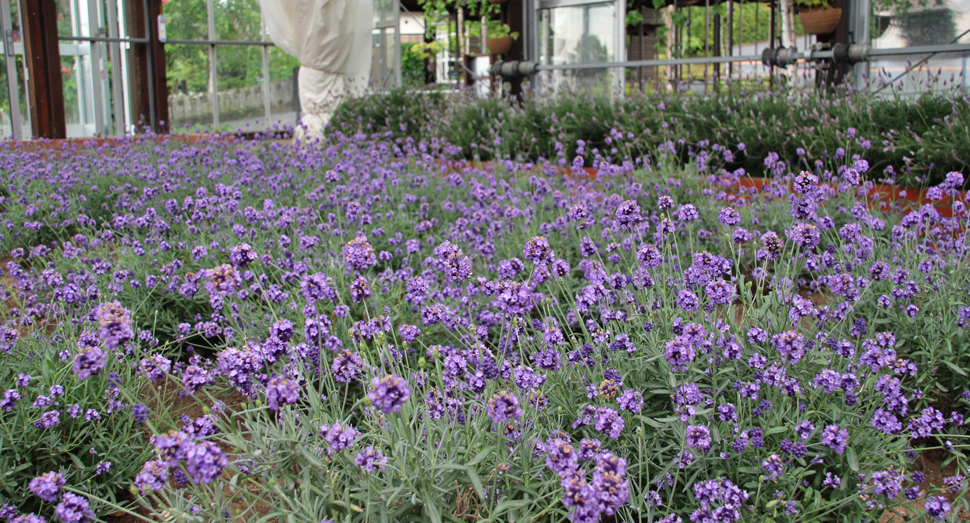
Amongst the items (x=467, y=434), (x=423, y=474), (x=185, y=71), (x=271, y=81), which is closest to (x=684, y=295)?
(x=467, y=434)

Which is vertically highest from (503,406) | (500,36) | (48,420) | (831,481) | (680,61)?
(500,36)

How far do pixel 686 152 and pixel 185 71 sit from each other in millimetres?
8867

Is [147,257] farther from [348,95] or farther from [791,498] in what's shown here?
[348,95]

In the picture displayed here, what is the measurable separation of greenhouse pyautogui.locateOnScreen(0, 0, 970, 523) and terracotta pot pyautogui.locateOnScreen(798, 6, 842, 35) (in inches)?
1.3

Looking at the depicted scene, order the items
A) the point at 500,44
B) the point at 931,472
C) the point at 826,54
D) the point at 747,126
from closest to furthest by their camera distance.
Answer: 1. the point at 931,472
2. the point at 747,126
3. the point at 826,54
4. the point at 500,44

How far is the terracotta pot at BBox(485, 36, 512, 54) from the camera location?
354 inches

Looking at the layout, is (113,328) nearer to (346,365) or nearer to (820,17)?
(346,365)

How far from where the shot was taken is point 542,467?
176 centimetres

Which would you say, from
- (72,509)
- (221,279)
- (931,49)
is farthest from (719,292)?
(931,49)

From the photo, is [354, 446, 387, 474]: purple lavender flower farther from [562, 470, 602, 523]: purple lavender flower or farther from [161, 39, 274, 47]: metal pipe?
A: [161, 39, 274, 47]: metal pipe

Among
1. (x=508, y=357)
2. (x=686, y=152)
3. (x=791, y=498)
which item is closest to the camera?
(x=791, y=498)

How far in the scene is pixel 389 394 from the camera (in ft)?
4.30

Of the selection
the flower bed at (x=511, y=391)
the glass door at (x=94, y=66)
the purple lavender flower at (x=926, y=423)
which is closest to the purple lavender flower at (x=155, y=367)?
the flower bed at (x=511, y=391)

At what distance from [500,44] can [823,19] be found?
12.6 ft
